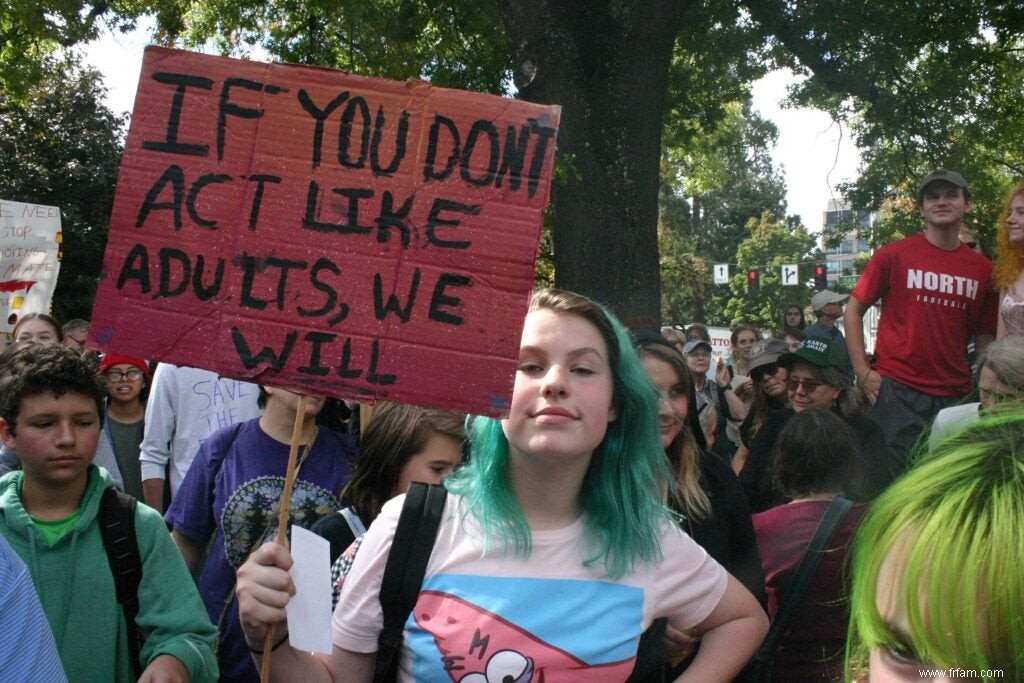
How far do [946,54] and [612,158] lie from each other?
421 cm

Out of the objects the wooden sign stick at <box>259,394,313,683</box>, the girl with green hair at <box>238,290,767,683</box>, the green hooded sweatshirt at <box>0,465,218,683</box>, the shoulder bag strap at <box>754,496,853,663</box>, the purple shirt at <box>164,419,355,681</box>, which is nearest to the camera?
the wooden sign stick at <box>259,394,313,683</box>

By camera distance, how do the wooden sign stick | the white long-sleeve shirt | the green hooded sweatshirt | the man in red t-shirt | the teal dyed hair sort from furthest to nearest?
the man in red t-shirt, the white long-sleeve shirt, the green hooded sweatshirt, the teal dyed hair, the wooden sign stick

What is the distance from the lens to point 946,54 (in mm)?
10531

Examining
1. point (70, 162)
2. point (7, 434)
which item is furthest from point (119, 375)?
point (70, 162)

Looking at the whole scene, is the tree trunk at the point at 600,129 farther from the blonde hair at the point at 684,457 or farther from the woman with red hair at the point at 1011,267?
the blonde hair at the point at 684,457

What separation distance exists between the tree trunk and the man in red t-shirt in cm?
279

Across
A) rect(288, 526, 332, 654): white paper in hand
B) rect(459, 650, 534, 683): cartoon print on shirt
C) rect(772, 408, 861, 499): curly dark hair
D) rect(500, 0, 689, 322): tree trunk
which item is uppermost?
rect(500, 0, 689, 322): tree trunk

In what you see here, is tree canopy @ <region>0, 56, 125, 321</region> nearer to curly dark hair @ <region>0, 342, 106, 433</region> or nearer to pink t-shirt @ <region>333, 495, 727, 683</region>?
curly dark hair @ <region>0, 342, 106, 433</region>

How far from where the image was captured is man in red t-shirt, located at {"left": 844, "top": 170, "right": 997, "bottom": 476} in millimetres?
5461

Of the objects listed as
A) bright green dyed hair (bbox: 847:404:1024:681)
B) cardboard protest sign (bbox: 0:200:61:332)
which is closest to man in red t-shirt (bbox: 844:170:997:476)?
bright green dyed hair (bbox: 847:404:1024:681)

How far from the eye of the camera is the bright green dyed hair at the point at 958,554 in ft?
3.55

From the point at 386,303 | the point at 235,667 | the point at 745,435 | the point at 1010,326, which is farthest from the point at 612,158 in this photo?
the point at 386,303

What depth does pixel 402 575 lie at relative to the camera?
2199 millimetres

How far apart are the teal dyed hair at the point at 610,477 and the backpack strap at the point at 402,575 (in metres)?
0.12
